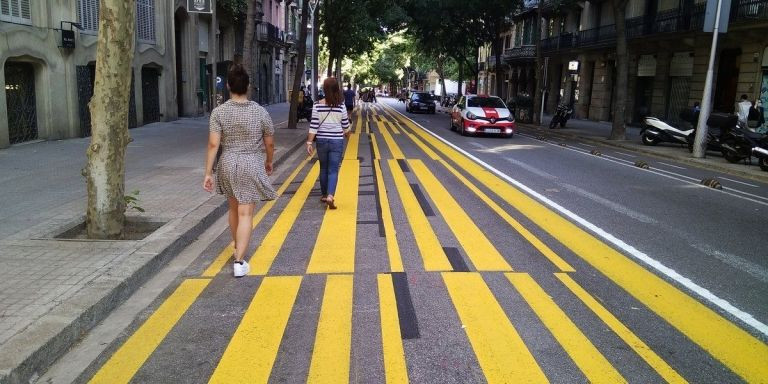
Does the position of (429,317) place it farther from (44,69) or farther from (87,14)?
(87,14)

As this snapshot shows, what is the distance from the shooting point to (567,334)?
4.04 m

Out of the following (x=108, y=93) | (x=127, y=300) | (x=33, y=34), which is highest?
(x=33, y=34)

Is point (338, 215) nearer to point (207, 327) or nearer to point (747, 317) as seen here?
point (207, 327)

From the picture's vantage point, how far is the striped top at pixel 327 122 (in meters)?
8.02

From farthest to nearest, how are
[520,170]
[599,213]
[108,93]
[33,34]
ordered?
[33,34] < [520,170] < [599,213] < [108,93]

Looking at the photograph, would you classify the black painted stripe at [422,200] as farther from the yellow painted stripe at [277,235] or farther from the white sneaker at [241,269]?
the white sneaker at [241,269]

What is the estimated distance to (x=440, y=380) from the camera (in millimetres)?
3375

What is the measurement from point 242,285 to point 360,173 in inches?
264

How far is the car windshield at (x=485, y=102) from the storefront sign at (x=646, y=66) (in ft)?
36.2

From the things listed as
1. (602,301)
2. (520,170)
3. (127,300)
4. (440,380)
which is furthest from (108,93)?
(520,170)

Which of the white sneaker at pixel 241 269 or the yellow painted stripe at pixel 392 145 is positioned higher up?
the white sneaker at pixel 241 269

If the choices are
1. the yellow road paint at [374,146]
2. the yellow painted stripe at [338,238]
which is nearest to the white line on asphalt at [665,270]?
the yellow painted stripe at [338,238]

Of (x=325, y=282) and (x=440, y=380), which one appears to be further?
(x=325, y=282)

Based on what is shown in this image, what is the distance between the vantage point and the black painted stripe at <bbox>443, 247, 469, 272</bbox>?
543 cm
